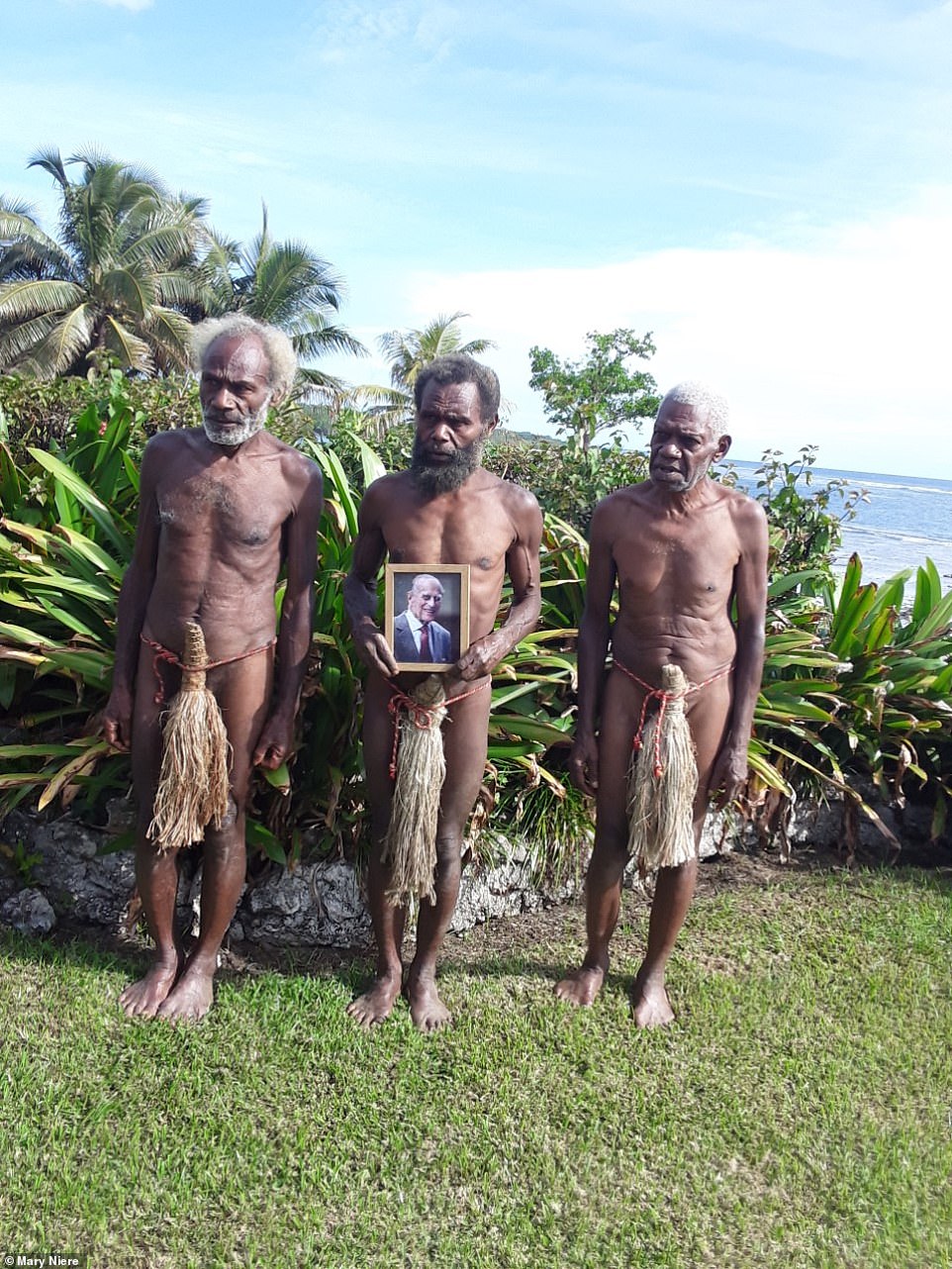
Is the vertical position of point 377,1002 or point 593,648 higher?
point 593,648

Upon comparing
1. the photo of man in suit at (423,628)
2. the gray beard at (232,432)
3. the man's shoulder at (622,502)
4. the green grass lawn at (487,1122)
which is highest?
the gray beard at (232,432)

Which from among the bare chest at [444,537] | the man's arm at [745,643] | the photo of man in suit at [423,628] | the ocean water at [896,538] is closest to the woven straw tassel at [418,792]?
→ the photo of man in suit at [423,628]

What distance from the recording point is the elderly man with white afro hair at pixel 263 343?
308cm

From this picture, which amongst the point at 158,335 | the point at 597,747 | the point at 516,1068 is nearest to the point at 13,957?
the point at 516,1068

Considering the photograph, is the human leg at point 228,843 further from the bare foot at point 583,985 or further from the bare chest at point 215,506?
the bare foot at point 583,985

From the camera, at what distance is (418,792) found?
3.15 m

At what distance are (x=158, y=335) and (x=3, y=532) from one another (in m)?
23.7

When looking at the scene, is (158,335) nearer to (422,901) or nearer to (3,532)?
(3,532)

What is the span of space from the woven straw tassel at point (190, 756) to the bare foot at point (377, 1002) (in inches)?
31.3

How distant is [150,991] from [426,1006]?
0.92m

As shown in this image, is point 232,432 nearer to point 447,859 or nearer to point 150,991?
point 447,859

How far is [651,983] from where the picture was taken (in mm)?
3537

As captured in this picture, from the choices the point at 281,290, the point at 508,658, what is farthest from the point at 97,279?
the point at 508,658

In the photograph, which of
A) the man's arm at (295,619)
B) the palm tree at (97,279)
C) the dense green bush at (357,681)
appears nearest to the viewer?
the man's arm at (295,619)
